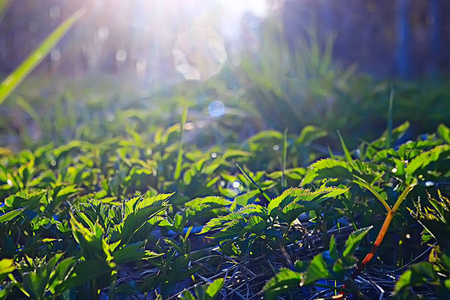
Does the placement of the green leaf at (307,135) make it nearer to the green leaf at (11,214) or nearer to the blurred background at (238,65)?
the blurred background at (238,65)

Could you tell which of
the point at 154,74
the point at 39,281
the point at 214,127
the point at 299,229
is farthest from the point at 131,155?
the point at 154,74

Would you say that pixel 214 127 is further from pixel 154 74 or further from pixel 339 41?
pixel 339 41

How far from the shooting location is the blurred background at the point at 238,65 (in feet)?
7.61

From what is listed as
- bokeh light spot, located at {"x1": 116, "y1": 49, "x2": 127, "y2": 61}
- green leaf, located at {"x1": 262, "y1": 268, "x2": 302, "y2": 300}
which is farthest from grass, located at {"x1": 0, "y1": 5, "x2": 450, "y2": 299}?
bokeh light spot, located at {"x1": 116, "y1": 49, "x2": 127, "y2": 61}

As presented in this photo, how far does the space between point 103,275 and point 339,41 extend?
5.71 meters

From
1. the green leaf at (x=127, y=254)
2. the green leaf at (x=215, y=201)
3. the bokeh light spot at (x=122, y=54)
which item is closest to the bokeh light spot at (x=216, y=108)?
the green leaf at (x=215, y=201)

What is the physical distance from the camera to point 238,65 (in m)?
2.97

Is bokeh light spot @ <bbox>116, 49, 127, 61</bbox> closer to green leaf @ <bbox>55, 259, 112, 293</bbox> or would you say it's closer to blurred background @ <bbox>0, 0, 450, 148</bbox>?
blurred background @ <bbox>0, 0, 450, 148</bbox>

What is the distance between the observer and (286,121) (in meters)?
2.26

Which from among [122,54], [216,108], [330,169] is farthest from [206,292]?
[122,54]

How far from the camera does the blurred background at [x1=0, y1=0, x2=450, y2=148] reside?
2320 mm

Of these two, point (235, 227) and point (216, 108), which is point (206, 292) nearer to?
point (235, 227)

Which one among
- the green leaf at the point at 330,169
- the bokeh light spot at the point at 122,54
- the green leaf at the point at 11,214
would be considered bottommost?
the green leaf at the point at 11,214

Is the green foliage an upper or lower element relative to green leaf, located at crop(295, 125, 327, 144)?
lower
